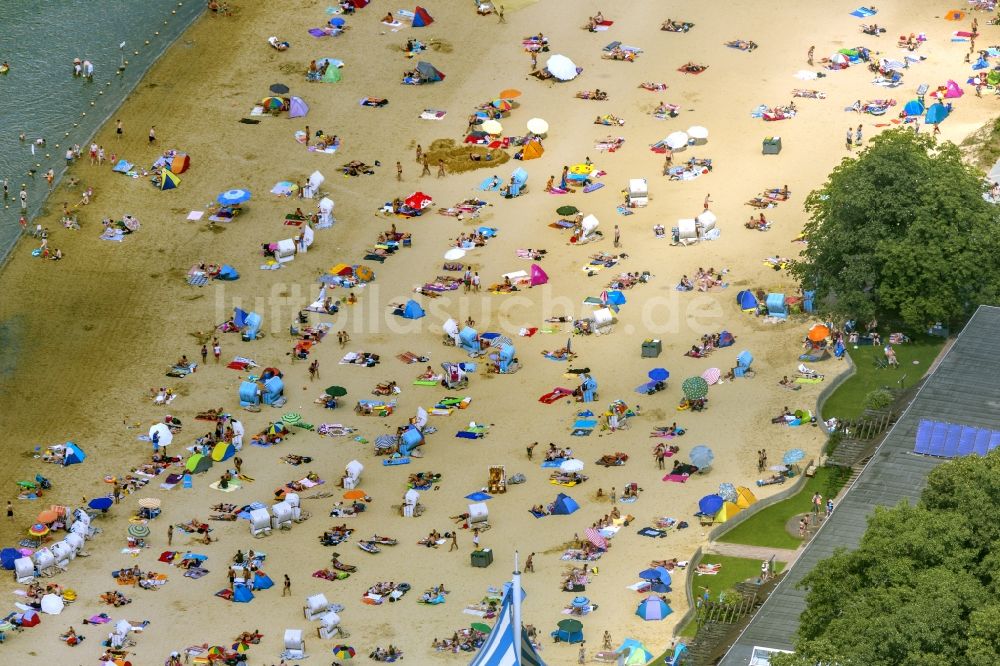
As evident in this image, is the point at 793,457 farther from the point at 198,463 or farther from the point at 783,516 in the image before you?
the point at 198,463

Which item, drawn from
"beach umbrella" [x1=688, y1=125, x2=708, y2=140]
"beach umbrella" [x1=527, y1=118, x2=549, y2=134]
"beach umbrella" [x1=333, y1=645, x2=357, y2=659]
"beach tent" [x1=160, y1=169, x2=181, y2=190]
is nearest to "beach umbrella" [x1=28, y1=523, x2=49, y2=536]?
"beach umbrella" [x1=333, y1=645, x2=357, y2=659]

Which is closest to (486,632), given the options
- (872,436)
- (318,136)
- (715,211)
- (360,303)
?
(872,436)

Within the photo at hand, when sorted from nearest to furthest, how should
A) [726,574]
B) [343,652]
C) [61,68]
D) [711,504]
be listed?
1. [343,652]
2. [726,574]
3. [711,504]
4. [61,68]

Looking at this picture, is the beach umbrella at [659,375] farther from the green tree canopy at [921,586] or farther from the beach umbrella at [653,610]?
the green tree canopy at [921,586]

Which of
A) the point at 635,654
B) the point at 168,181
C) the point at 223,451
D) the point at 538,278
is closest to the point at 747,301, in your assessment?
the point at 538,278

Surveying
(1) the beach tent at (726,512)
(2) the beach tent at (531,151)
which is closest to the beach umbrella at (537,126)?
(2) the beach tent at (531,151)

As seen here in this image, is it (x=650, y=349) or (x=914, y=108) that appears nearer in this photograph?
(x=650, y=349)
